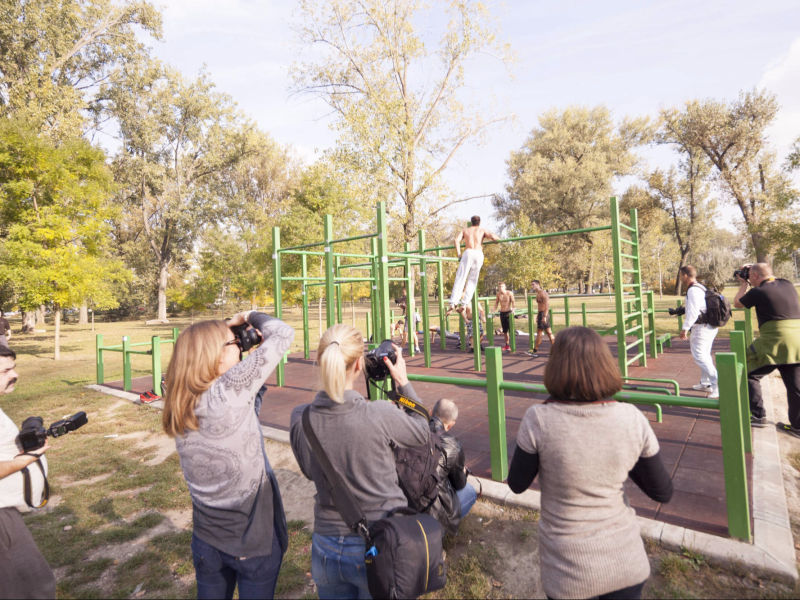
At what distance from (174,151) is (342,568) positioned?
37.0 m

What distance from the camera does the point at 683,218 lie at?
107 feet

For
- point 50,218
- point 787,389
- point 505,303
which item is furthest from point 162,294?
point 787,389

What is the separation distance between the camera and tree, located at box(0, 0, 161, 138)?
65.6ft

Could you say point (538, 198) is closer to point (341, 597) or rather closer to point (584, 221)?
point (584, 221)

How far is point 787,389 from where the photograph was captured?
4672 millimetres

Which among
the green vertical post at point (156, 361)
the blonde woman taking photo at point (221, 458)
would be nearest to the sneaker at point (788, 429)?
the blonde woman taking photo at point (221, 458)

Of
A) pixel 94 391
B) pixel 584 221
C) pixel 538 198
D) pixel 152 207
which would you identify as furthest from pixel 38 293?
pixel 584 221

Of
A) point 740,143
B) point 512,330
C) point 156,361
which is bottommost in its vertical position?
point 156,361

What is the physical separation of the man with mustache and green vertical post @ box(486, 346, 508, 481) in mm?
2811

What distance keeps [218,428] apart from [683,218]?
38116 mm

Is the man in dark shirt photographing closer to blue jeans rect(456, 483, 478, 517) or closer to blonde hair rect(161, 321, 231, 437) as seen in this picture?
blue jeans rect(456, 483, 478, 517)

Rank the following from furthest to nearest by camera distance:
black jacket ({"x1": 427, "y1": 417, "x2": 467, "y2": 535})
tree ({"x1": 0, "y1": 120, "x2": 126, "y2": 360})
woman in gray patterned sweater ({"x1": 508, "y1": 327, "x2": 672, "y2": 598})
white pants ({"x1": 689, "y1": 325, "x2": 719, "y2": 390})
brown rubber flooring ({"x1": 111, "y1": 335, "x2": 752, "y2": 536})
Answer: tree ({"x1": 0, "y1": 120, "x2": 126, "y2": 360})
white pants ({"x1": 689, "y1": 325, "x2": 719, "y2": 390})
brown rubber flooring ({"x1": 111, "y1": 335, "x2": 752, "y2": 536})
black jacket ({"x1": 427, "y1": 417, "x2": 467, "y2": 535})
woman in gray patterned sweater ({"x1": 508, "y1": 327, "x2": 672, "y2": 598})

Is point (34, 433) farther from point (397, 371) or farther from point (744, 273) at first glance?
point (744, 273)

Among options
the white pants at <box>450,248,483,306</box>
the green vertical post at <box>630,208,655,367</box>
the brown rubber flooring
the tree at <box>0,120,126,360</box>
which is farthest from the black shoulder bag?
the tree at <box>0,120,126,360</box>
